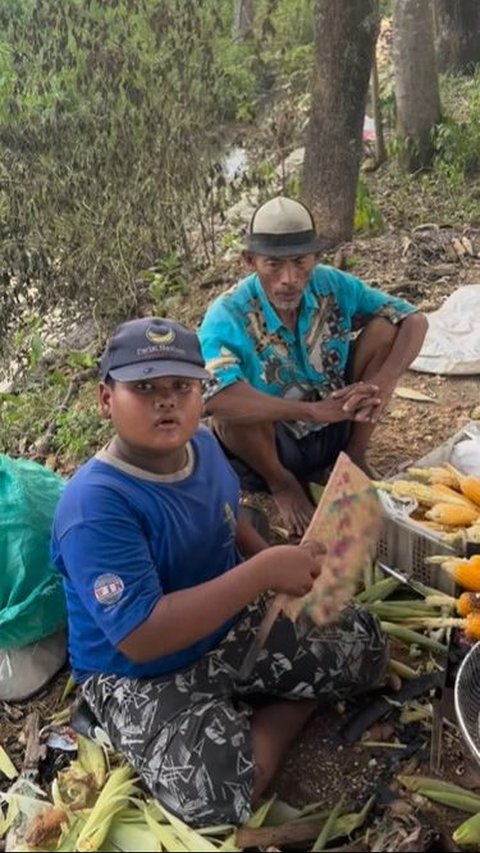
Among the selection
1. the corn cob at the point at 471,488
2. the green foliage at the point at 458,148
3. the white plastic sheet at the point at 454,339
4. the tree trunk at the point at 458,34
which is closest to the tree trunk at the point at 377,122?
the green foliage at the point at 458,148

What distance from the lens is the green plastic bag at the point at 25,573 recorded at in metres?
2.80

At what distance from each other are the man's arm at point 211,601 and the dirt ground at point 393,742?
628 millimetres

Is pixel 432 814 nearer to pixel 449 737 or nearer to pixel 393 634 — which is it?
pixel 449 737

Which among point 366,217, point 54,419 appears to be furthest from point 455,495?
point 366,217

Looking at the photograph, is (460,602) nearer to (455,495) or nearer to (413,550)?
(413,550)

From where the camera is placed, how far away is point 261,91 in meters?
9.65

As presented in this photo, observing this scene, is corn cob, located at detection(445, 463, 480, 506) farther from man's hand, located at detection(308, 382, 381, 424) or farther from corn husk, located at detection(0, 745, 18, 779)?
corn husk, located at detection(0, 745, 18, 779)

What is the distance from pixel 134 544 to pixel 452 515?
1.33 metres

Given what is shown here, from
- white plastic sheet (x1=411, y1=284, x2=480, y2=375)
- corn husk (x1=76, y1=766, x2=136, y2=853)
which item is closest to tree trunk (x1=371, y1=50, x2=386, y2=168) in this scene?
white plastic sheet (x1=411, y1=284, x2=480, y2=375)

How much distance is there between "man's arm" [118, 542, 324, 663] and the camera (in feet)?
6.82

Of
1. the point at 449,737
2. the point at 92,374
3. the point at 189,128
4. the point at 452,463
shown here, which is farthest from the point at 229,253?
the point at 449,737

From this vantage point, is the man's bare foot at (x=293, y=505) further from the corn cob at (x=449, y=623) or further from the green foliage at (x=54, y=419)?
the green foliage at (x=54, y=419)

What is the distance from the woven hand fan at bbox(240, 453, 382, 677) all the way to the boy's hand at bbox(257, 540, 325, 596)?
0.12 feet

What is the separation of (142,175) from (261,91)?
472 centimetres
